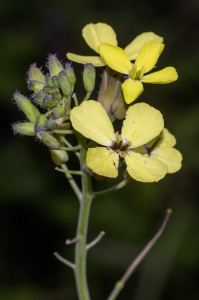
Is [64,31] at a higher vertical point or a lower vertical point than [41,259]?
higher

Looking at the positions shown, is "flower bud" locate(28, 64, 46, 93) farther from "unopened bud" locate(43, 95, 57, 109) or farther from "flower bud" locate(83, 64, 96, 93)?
"flower bud" locate(83, 64, 96, 93)

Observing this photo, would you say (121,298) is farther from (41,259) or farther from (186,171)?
(186,171)

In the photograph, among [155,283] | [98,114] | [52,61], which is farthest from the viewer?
[155,283]

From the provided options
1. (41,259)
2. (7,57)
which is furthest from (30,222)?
(7,57)

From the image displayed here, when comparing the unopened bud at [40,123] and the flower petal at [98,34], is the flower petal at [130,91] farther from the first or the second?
the flower petal at [98,34]

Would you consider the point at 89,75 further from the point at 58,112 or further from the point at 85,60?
the point at 58,112

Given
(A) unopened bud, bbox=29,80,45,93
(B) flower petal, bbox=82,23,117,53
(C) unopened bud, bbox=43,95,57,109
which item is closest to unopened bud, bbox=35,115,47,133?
(C) unopened bud, bbox=43,95,57,109

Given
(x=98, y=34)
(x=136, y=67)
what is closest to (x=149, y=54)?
A: (x=136, y=67)
